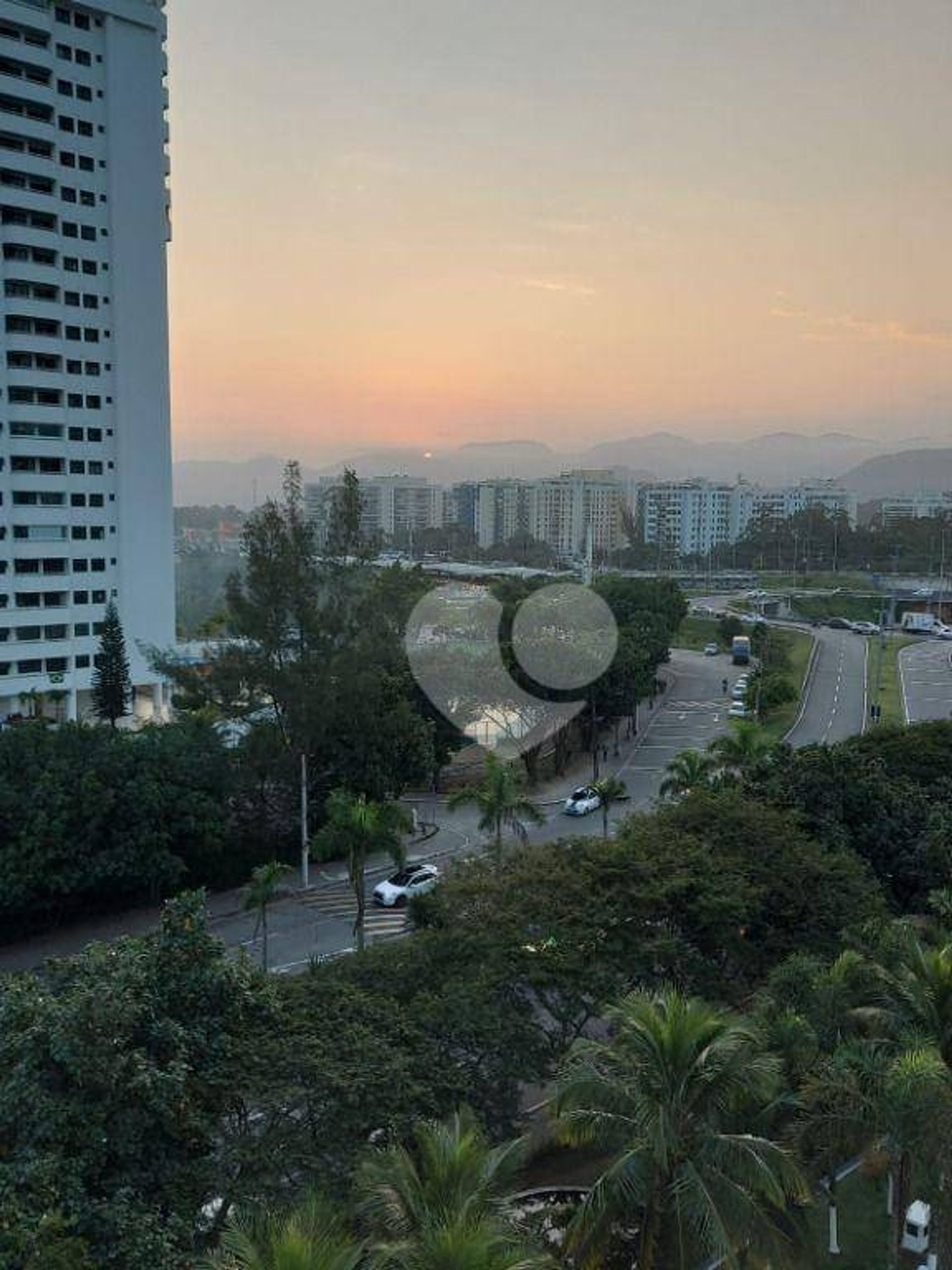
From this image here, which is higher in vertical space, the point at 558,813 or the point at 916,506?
the point at 916,506

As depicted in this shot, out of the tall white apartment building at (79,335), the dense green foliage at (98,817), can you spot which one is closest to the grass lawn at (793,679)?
the dense green foliage at (98,817)

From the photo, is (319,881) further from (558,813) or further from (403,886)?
(558,813)

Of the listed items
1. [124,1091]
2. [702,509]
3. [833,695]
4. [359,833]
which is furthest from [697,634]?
[702,509]

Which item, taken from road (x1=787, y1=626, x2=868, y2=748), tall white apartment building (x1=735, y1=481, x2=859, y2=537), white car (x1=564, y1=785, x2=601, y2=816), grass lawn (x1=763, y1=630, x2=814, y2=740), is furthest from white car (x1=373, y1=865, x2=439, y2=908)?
tall white apartment building (x1=735, y1=481, x2=859, y2=537)

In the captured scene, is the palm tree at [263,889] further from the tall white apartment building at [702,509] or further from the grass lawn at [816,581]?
the tall white apartment building at [702,509]

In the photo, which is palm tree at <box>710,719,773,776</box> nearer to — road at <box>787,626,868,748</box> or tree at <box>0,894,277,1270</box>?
road at <box>787,626,868,748</box>

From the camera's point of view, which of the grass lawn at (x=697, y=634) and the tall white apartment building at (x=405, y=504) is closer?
the grass lawn at (x=697, y=634)
